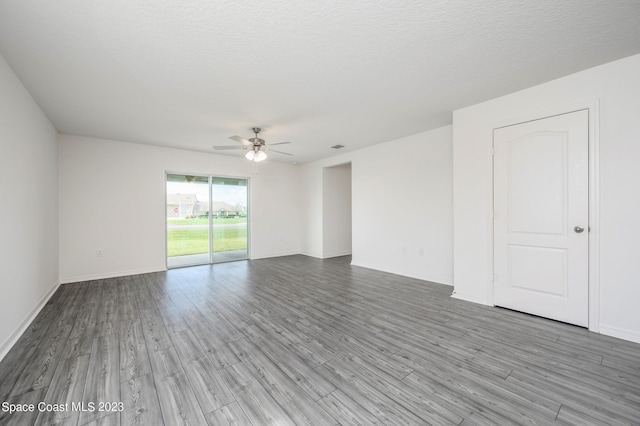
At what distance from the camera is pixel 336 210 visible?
714cm

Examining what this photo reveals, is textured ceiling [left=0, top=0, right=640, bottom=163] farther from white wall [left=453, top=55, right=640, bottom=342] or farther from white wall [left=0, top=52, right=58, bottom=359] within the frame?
white wall [left=0, top=52, right=58, bottom=359]

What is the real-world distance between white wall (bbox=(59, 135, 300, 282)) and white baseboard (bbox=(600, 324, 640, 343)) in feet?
22.3

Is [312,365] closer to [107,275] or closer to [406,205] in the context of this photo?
[406,205]

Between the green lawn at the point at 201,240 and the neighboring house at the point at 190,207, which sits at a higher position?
the neighboring house at the point at 190,207

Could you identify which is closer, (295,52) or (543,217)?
(295,52)

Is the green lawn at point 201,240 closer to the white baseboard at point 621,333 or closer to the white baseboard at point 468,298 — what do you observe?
the white baseboard at point 468,298

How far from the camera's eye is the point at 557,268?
2.81m

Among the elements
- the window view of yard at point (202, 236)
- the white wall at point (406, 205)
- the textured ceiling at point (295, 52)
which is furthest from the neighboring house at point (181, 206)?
the white wall at point (406, 205)

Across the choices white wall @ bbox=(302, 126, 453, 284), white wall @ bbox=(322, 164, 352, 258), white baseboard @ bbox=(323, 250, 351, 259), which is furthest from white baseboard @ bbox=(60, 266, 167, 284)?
white wall @ bbox=(302, 126, 453, 284)

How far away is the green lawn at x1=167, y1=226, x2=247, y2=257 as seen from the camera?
18.8ft

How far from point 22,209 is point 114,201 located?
2363mm

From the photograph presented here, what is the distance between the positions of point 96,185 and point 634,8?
→ 7.24 metres

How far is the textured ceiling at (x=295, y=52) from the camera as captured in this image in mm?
1790

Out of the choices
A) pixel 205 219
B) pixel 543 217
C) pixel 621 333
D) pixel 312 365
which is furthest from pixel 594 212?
pixel 205 219
